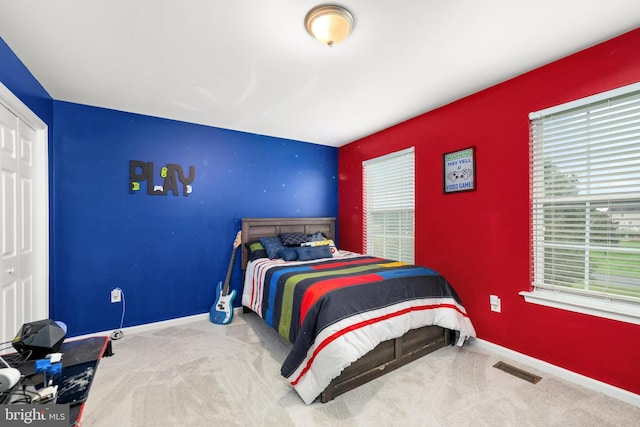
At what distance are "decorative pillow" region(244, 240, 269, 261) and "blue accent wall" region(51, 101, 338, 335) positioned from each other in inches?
10.3

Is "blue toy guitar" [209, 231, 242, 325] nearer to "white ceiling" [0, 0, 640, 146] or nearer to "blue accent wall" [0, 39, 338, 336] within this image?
"blue accent wall" [0, 39, 338, 336]

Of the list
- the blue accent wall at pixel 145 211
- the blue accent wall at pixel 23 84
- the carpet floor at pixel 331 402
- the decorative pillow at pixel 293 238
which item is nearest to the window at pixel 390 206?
the decorative pillow at pixel 293 238

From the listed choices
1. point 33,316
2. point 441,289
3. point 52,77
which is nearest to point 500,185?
point 441,289

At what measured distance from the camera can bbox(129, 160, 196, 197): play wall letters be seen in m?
3.14

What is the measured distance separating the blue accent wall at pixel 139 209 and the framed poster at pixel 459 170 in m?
2.20

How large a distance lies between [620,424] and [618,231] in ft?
3.89

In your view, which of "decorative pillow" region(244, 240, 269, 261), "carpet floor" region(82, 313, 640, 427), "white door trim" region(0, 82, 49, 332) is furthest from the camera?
"decorative pillow" region(244, 240, 269, 261)

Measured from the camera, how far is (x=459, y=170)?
2863 mm

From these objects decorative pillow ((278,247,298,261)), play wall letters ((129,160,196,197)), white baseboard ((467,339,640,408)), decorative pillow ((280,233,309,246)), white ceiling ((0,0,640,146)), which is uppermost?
white ceiling ((0,0,640,146))

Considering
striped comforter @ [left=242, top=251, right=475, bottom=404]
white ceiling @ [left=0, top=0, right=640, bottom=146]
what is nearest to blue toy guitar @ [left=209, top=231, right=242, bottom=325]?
striped comforter @ [left=242, top=251, right=475, bottom=404]

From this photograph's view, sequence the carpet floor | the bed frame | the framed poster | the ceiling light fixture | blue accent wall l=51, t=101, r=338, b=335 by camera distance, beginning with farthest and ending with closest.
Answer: blue accent wall l=51, t=101, r=338, b=335 → the framed poster → the bed frame → the carpet floor → the ceiling light fixture

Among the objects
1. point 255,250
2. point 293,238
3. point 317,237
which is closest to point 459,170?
point 317,237

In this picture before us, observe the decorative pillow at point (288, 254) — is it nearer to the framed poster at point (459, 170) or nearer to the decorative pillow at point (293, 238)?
the decorative pillow at point (293, 238)

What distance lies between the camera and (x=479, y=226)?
2703 mm
